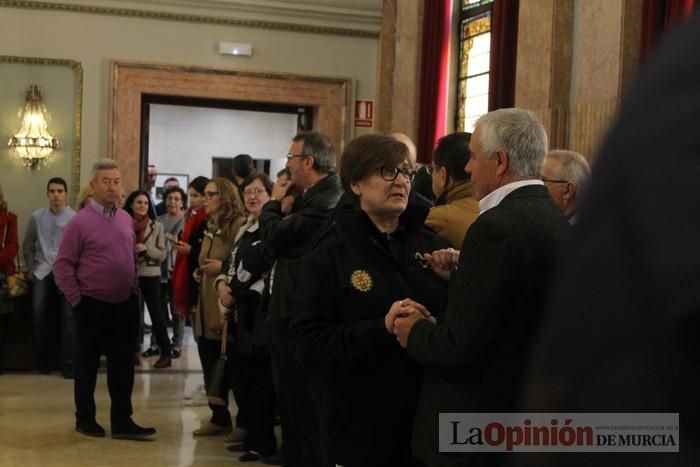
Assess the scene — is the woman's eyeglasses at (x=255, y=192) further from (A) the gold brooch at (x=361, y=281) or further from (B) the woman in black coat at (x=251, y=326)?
(A) the gold brooch at (x=361, y=281)

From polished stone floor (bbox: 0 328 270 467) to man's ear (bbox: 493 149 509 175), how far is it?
3895 mm

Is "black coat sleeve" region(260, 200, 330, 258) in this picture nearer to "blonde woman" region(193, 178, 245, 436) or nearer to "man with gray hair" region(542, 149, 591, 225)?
"man with gray hair" region(542, 149, 591, 225)

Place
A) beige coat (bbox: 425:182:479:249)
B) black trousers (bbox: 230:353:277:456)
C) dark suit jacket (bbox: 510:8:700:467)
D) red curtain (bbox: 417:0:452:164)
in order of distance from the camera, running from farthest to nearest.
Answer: red curtain (bbox: 417:0:452:164) < black trousers (bbox: 230:353:277:456) < beige coat (bbox: 425:182:479:249) < dark suit jacket (bbox: 510:8:700:467)

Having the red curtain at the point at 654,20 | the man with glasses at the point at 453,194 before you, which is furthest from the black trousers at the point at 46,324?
the man with glasses at the point at 453,194

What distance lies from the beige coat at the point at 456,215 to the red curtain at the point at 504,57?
201 inches

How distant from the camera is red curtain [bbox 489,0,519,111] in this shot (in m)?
8.76

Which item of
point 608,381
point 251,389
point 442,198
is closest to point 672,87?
point 608,381

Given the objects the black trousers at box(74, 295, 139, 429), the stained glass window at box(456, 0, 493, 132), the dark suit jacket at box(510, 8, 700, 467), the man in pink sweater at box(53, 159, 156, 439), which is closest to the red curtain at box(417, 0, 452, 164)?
the stained glass window at box(456, 0, 493, 132)

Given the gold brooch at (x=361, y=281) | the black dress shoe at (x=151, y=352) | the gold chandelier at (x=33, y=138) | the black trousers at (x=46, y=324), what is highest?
the gold chandelier at (x=33, y=138)

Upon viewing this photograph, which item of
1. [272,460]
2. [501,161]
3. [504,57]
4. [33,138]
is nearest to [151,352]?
[33,138]

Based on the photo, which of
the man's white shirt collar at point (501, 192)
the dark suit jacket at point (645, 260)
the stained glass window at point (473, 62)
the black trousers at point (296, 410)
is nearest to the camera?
the dark suit jacket at point (645, 260)

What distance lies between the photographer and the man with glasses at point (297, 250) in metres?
4.80

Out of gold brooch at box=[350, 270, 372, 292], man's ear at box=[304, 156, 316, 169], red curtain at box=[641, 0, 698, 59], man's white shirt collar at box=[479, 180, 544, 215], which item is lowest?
gold brooch at box=[350, 270, 372, 292]

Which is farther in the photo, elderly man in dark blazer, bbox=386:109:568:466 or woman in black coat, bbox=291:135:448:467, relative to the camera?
woman in black coat, bbox=291:135:448:467
